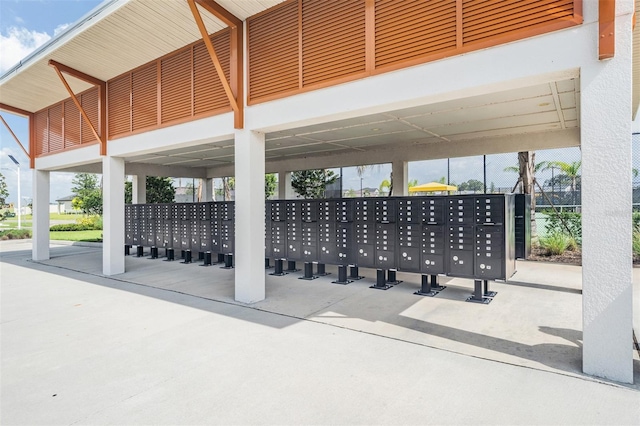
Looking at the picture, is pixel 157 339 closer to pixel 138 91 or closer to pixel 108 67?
pixel 138 91

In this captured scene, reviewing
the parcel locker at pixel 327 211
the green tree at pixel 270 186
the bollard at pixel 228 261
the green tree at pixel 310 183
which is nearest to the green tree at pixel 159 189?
the green tree at pixel 270 186

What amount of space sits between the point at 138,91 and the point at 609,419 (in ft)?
27.5

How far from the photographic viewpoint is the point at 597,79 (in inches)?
116

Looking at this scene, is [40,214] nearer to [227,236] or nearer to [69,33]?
[227,236]

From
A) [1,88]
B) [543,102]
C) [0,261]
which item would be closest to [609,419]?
[543,102]

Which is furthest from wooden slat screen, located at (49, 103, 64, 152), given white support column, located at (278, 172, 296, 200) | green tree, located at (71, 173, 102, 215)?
green tree, located at (71, 173, 102, 215)

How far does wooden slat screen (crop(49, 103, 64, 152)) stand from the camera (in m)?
9.68

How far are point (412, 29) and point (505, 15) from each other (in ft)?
2.98

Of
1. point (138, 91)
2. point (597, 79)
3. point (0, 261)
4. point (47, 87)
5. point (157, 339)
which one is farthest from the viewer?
point (0, 261)

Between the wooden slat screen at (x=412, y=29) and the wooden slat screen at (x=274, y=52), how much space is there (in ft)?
4.09

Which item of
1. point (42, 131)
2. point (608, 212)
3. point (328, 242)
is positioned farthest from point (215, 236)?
point (608, 212)

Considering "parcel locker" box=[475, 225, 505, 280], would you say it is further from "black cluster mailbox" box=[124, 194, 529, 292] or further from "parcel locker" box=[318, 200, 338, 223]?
"parcel locker" box=[318, 200, 338, 223]

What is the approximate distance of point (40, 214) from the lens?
10.5 metres

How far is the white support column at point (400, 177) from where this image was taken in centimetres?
905
